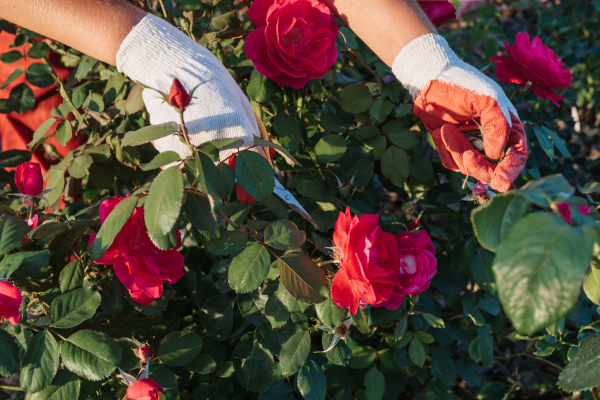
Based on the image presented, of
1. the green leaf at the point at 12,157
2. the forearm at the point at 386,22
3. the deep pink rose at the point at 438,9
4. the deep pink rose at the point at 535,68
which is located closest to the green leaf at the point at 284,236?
the forearm at the point at 386,22

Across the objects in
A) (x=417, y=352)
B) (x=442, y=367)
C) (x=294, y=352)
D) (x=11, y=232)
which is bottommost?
(x=442, y=367)

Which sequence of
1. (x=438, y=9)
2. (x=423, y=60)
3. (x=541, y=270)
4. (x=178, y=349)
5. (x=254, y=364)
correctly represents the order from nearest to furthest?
(x=541, y=270)
(x=178, y=349)
(x=254, y=364)
(x=423, y=60)
(x=438, y=9)

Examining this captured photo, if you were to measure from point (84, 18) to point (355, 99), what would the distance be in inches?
34.5

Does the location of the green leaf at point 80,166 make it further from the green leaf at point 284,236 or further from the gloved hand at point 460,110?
the gloved hand at point 460,110

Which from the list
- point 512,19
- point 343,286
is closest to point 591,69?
point 512,19

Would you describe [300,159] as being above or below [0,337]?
below

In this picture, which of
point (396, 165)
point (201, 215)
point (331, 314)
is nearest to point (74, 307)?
point (201, 215)

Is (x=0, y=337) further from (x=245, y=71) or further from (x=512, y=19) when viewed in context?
(x=512, y=19)

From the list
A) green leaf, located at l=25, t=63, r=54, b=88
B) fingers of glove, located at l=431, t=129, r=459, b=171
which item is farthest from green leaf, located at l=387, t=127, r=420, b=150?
green leaf, located at l=25, t=63, r=54, b=88

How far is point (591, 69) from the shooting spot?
3057mm

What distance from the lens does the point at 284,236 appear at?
0.92 meters

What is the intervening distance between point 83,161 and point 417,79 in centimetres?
116

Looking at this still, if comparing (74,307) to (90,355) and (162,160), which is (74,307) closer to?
(90,355)

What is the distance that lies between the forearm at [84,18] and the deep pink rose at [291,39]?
396mm
